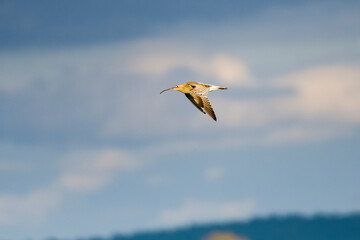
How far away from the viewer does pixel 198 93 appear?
71.8 m

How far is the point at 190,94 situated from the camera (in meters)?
72.1

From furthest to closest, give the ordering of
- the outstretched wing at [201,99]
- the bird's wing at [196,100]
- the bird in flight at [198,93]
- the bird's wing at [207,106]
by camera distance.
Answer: the bird's wing at [196,100]
the bird in flight at [198,93]
the outstretched wing at [201,99]
the bird's wing at [207,106]

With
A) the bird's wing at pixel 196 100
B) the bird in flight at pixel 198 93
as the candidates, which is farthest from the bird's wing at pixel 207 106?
the bird's wing at pixel 196 100

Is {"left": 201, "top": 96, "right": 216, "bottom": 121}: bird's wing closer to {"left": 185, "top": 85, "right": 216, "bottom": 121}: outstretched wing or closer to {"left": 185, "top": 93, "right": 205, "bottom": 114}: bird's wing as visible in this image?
{"left": 185, "top": 85, "right": 216, "bottom": 121}: outstretched wing

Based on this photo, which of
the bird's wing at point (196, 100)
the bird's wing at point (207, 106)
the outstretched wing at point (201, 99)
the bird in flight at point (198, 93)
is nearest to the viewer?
the bird's wing at point (207, 106)

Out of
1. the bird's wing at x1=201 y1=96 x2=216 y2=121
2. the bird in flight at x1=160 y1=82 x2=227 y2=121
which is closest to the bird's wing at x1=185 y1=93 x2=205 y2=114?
the bird in flight at x1=160 y1=82 x2=227 y2=121

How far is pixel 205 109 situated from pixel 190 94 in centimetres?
196

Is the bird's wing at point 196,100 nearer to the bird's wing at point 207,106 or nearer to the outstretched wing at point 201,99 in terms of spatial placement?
the outstretched wing at point 201,99

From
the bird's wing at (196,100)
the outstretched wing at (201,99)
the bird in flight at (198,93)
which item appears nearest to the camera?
the outstretched wing at (201,99)

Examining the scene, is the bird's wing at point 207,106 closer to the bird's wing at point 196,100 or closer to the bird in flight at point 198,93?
the bird in flight at point 198,93

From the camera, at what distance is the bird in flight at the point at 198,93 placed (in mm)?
70812

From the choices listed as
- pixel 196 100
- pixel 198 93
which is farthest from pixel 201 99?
pixel 198 93

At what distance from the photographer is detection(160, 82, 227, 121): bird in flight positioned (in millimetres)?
70812

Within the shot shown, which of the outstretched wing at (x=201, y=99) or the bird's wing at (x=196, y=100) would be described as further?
the bird's wing at (x=196, y=100)
